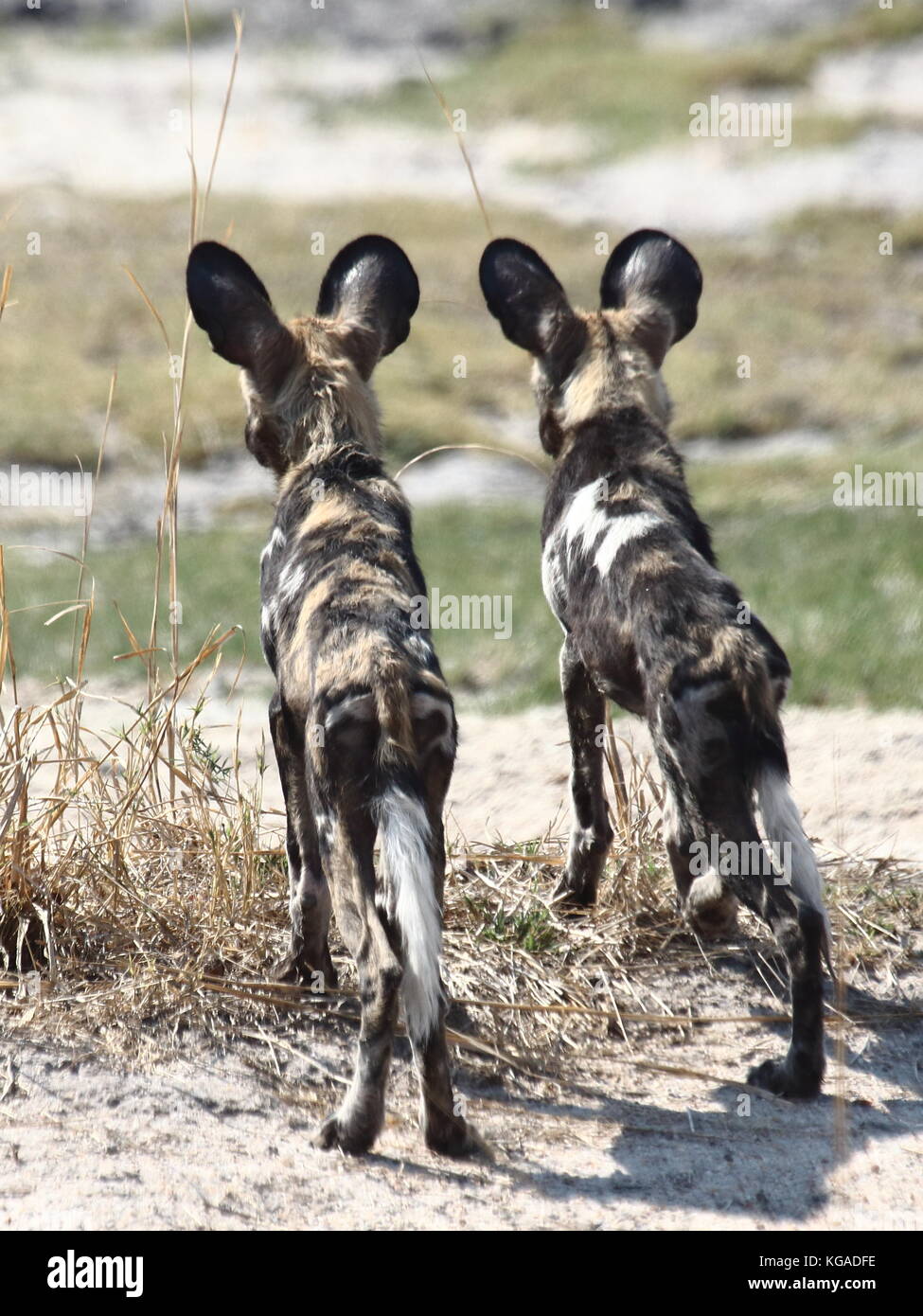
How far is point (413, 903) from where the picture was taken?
130 inches

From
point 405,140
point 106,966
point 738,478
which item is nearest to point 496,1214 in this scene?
point 106,966

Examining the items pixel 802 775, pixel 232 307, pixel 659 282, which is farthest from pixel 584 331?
pixel 802 775

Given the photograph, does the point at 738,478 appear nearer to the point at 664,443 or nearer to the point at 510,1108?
the point at 664,443

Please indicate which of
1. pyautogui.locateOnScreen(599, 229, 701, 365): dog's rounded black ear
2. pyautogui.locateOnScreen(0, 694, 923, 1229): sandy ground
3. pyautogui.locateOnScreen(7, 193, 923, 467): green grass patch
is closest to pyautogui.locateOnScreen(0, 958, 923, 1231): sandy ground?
pyautogui.locateOnScreen(0, 694, 923, 1229): sandy ground

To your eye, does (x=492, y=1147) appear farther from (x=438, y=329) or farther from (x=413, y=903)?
(x=438, y=329)

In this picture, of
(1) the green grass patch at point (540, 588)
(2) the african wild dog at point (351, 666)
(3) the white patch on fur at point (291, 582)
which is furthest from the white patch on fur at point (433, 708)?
(1) the green grass patch at point (540, 588)

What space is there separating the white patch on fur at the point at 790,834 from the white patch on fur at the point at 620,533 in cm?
73

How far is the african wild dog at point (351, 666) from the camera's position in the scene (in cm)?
335

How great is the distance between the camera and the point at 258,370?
4.22 m

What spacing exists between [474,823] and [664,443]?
1.79 metres

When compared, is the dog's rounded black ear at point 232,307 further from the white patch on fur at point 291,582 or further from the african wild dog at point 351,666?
the white patch on fur at point 291,582

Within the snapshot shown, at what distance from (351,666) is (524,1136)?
1.18 metres

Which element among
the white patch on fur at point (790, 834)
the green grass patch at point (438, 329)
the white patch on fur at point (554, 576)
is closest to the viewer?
the white patch on fur at point (790, 834)

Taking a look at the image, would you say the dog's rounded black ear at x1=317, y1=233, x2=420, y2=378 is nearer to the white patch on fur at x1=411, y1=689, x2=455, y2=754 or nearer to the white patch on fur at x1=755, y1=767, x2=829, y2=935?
the white patch on fur at x1=411, y1=689, x2=455, y2=754
